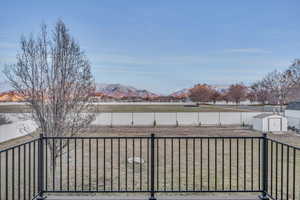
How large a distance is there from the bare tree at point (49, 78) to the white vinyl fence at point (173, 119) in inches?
620

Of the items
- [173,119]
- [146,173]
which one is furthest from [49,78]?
[173,119]

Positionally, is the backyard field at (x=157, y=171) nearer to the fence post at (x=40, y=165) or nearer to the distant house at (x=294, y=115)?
the fence post at (x=40, y=165)

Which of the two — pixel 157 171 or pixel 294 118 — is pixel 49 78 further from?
pixel 294 118

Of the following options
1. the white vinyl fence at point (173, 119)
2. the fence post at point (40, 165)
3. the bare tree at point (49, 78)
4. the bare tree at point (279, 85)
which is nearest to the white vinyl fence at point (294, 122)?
the white vinyl fence at point (173, 119)

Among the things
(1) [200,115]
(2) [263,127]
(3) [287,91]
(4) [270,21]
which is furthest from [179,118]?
(3) [287,91]

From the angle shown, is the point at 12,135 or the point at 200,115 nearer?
the point at 12,135

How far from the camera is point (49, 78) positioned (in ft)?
21.6

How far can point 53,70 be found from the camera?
6551mm

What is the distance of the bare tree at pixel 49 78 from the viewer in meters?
6.47

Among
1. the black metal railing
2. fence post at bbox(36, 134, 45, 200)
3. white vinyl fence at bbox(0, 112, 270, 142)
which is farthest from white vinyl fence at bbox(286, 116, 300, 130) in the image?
fence post at bbox(36, 134, 45, 200)

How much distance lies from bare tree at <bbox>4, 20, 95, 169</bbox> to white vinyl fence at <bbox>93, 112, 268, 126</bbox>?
15.8 metres

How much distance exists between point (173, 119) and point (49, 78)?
17.5 metres

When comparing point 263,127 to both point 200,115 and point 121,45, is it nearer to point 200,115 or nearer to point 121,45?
point 200,115

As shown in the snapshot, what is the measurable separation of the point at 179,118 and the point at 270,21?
1186 centimetres
